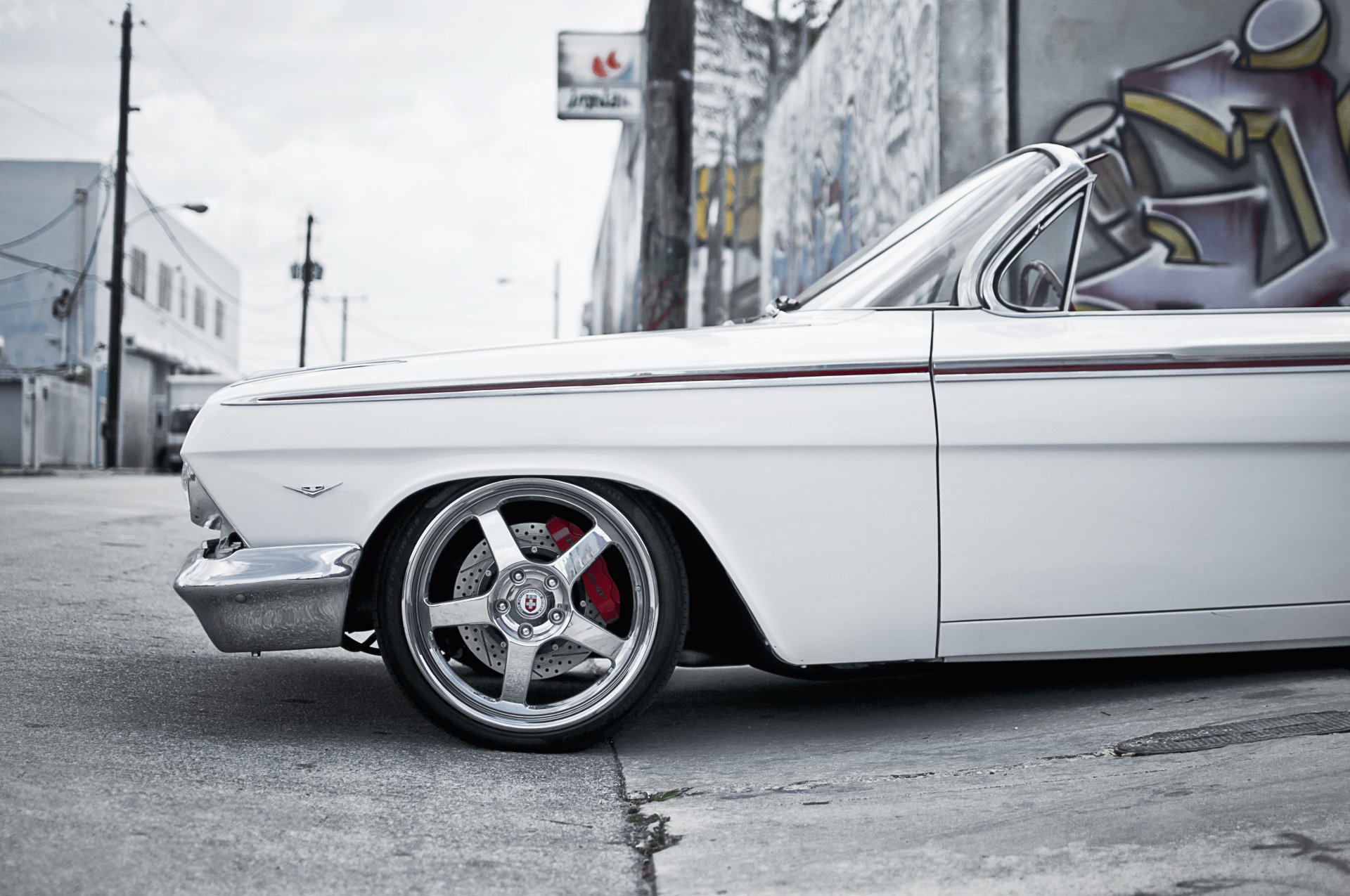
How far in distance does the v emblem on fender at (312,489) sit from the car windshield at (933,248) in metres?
1.38

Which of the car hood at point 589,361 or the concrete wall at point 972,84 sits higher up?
the concrete wall at point 972,84

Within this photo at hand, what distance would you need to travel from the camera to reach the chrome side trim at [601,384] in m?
2.92

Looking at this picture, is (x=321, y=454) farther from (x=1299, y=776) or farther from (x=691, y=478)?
(x=1299, y=776)

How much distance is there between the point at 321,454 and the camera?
291 centimetres

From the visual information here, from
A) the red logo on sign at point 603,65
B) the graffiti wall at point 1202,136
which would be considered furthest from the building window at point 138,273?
the graffiti wall at point 1202,136

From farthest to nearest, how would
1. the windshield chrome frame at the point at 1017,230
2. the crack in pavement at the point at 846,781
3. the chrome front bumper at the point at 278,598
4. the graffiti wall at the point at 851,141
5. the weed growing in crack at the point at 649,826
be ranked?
the graffiti wall at the point at 851,141 → the windshield chrome frame at the point at 1017,230 → the chrome front bumper at the point at 278,598 → the crack in pavement at the point at 846,781 → the weed growing in crack at the point at 649,826

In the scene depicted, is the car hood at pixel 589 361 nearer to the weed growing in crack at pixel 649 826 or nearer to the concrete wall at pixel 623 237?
the weed growing in crack at pixel 649 826

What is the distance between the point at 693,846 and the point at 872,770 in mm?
695

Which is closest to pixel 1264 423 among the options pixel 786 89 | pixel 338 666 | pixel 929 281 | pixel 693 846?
pixel 929 281

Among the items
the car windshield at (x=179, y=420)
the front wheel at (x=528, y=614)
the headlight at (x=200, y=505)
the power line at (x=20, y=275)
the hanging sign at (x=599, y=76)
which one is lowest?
the front wheel at (x=528, y=614)

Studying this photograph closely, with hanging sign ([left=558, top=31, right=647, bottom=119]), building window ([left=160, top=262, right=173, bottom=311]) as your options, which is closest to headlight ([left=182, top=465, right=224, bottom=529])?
hanging sign ([left=558, top=31, right=647, bottom=119])

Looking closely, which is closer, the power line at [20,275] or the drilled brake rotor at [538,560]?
the drilled brake rotor at [538,560]

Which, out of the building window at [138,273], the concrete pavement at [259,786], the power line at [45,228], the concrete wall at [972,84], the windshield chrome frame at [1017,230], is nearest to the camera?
the concrete pavement at [259,786]

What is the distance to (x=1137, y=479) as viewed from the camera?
9.91 feet
